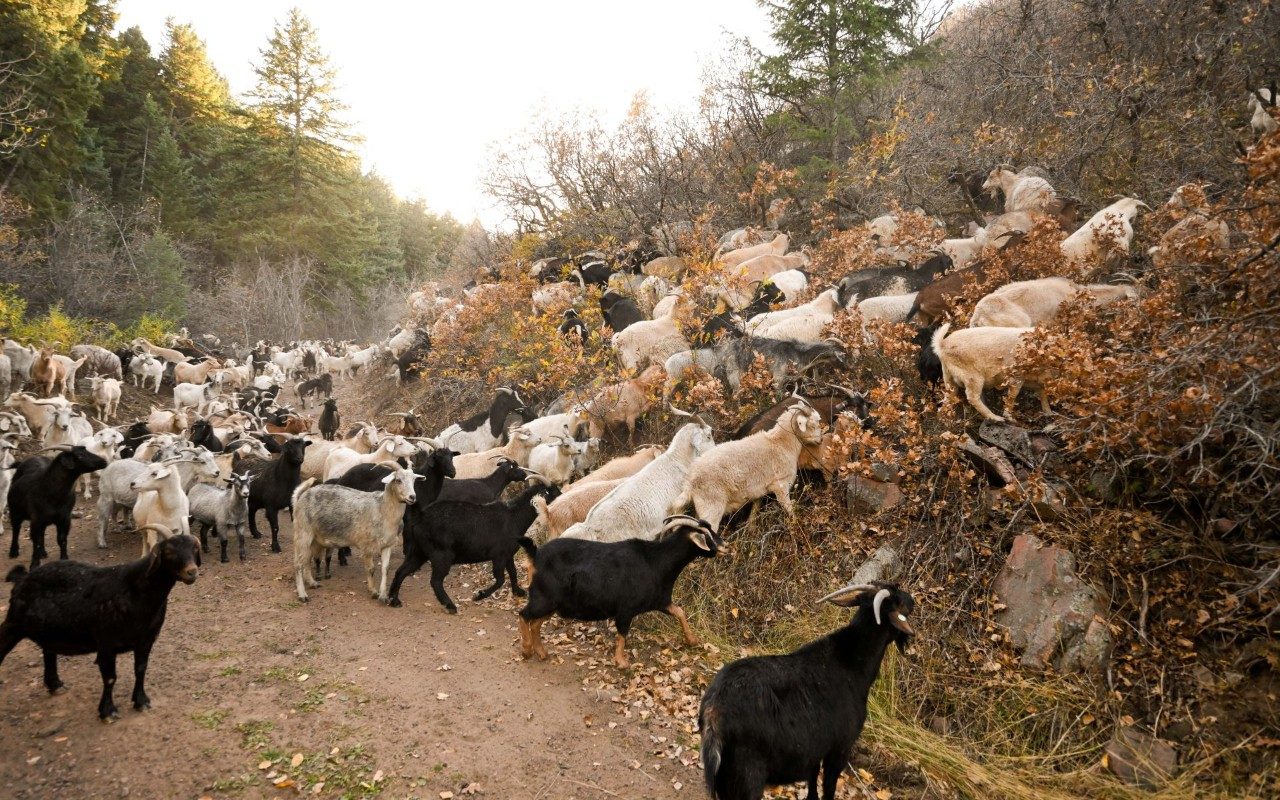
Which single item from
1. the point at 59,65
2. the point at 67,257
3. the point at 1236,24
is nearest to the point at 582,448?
the point at 1236,24

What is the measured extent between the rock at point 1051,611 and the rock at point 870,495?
4.07 feet

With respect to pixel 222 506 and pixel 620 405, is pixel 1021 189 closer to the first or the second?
pixel 620 405

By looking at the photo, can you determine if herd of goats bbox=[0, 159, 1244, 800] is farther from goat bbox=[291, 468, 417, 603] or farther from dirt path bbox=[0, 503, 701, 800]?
dirt path bbox=[0, 503, 701, 800]

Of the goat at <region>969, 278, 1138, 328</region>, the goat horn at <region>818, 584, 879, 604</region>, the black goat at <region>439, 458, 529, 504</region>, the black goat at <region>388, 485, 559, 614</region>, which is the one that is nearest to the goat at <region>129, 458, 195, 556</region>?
the black goat at <region>388, 485, 559, 614</region>

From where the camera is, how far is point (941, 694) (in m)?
4.91

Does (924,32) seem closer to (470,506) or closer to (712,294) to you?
(712,294)

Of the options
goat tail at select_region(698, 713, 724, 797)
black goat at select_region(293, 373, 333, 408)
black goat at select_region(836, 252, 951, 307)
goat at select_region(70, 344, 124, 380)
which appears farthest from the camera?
black goat at select_region(293, 373, 333, 408)

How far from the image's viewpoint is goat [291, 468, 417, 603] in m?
7.13

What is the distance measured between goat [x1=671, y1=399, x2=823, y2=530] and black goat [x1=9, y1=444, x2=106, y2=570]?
283 inches

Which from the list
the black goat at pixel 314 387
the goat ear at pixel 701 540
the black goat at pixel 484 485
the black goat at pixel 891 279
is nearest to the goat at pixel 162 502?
the black goat at pixel 484 485

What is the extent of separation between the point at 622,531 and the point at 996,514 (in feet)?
12.0

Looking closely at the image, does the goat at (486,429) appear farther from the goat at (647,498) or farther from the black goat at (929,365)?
the black goat at (929,365)

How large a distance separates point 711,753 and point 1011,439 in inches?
170

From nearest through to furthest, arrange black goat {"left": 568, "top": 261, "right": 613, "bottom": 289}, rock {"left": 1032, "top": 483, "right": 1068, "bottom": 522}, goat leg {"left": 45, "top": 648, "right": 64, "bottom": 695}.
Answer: goat leg {"left": 45, "top": 648, "right": 64, "bottom": 695}, rock {"left": 1032, "top": 483, "right": 1068, "bottom": 522}, black goat {"left": 568, "top": 261, "right": 613, "bottom": 289}
